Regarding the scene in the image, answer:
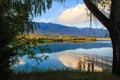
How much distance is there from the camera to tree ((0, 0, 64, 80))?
903cm

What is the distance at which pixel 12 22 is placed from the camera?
35.2 ft

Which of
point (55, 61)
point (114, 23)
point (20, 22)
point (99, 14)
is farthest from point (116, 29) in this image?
point (55, 61)

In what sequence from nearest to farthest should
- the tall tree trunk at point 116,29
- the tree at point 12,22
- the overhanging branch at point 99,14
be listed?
the tree at point 12,22 < the tall tree trunk at point 116,29 < the overhanging branch at point 99,14

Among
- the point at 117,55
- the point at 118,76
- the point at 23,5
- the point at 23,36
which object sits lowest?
the point at 118,76

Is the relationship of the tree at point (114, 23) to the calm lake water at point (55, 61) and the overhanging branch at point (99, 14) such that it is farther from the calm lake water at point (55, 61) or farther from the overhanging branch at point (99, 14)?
the calm lake water at point (55, 61)

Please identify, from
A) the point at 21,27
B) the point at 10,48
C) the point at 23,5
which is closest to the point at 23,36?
the point at 21,27

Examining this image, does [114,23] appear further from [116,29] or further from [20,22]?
[20,22]

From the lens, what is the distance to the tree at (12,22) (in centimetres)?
903

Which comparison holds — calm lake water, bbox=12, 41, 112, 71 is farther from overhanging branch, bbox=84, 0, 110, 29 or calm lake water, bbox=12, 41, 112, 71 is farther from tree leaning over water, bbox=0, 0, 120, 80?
overhanging branch, bbox=84, 0, 110, 29

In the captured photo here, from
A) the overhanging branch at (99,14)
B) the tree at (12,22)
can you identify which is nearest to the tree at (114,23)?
the overhanging branch at (99,14)

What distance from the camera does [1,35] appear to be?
895 centimetres

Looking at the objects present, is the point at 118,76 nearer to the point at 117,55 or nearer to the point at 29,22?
the point at 117,55

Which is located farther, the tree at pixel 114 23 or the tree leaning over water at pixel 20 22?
the tree at pixel 114 23

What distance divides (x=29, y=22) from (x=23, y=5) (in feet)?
2.19
